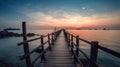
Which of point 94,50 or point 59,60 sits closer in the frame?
point 94,50

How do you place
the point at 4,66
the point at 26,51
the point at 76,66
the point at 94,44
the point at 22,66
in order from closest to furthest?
the point at 94,44, the point at 26,51, the point at 76,66, the point at 4,66, the point at 22,66

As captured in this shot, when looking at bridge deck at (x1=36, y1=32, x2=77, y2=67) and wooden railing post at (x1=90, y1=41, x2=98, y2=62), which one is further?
bridge deck at (x1=36, y1=32, x2=77, y2=67)

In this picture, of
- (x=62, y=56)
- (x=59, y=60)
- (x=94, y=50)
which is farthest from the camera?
(x=62, y=56)

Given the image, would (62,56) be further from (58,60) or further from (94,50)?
(94,50)

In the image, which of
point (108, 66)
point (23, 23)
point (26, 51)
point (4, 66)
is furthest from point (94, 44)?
point (108, 66)

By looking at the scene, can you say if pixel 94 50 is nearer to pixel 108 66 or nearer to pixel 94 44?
pixel 94 44

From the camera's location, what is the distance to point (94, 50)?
2250 mm

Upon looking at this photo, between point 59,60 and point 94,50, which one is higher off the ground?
point 94,50

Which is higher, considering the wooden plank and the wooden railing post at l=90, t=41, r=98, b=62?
the wooden railing post at l=90, t=41, r=98, b=62

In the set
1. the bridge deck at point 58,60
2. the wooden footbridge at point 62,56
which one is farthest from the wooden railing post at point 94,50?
the bridge deck at point 58,60

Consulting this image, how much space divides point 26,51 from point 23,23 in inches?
37.8

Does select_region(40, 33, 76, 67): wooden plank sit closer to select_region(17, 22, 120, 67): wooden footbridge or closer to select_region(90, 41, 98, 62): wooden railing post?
select_region(17, 22, 120, 67): wooden footbridge

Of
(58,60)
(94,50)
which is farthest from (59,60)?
(94,50)

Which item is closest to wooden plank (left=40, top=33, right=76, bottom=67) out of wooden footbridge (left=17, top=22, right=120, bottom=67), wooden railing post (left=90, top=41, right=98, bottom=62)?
wooden footbridge (left=17, top=22, right=120, bottom=67)
